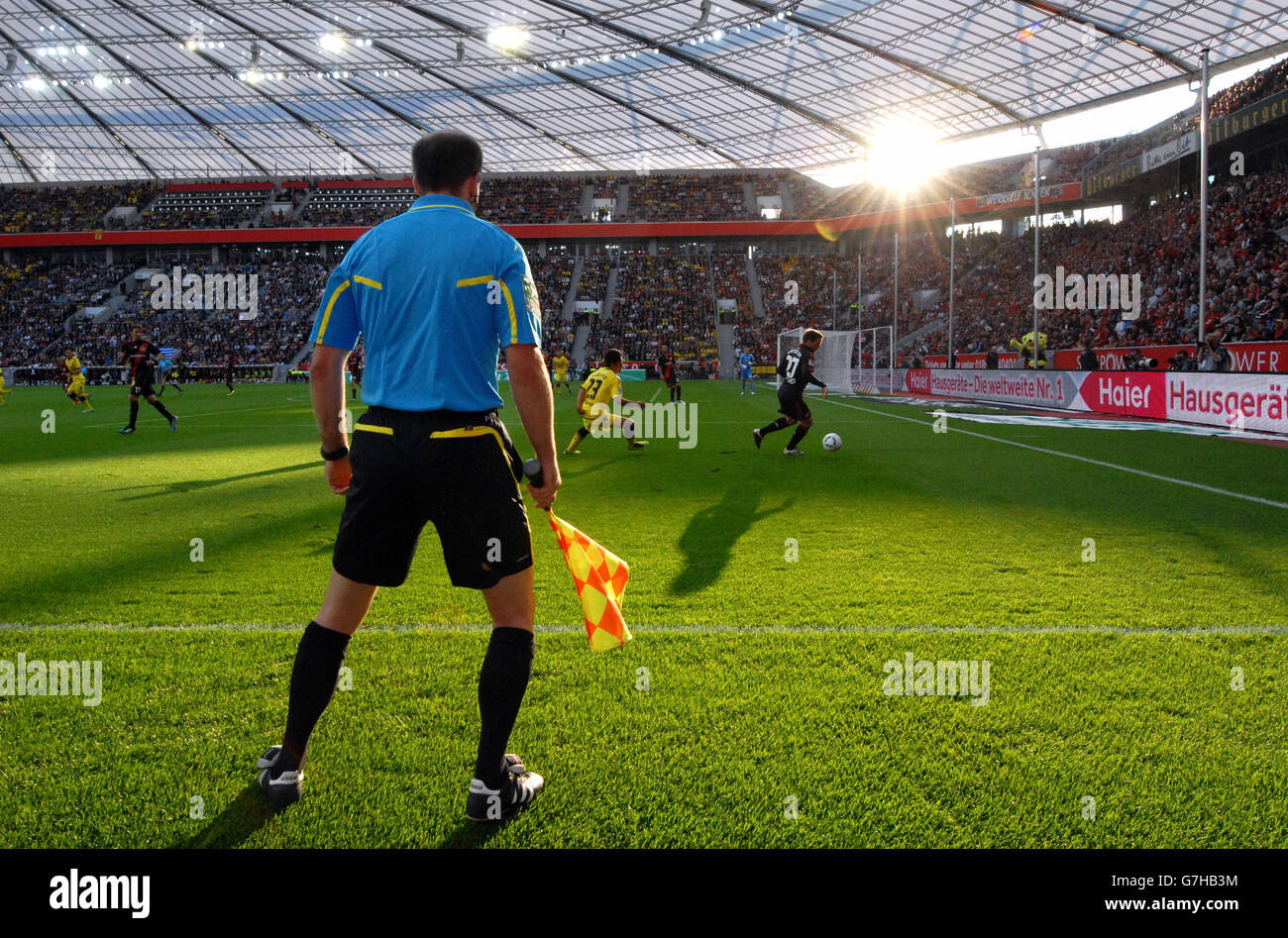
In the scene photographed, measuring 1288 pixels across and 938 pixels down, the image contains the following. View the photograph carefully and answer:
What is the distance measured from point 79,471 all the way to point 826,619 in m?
11.2

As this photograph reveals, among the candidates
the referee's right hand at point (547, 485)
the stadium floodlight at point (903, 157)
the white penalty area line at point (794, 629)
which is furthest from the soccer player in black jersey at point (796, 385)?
the stadium floodlight at point (903, 157)

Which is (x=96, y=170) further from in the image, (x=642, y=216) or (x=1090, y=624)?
(x=1090, y=624)

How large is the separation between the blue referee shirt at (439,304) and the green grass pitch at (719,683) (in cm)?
135

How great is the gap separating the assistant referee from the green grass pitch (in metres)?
0.40

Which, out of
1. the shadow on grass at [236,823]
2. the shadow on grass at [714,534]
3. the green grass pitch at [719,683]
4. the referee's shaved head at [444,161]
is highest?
the referee's shaved head at [444,161]

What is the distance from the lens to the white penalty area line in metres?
4.66

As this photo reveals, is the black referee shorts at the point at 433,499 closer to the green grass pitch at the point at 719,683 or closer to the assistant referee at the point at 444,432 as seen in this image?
the assistant referee at the point at 444,432

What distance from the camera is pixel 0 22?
4950 cm

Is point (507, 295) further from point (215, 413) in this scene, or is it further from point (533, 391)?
point (215, 413)

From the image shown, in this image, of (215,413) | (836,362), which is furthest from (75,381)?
(836,362)

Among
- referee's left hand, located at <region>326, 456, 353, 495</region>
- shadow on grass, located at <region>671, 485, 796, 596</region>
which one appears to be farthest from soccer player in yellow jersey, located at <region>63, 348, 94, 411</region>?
referee's left hand, located at <region>326, 456, 353, 495</region>

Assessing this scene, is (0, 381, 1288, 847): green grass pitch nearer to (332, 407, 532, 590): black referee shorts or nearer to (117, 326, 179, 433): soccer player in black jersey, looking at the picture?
(332, 407, 532, 590): black referee shorts

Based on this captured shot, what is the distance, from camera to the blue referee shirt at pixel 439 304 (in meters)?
2.77
